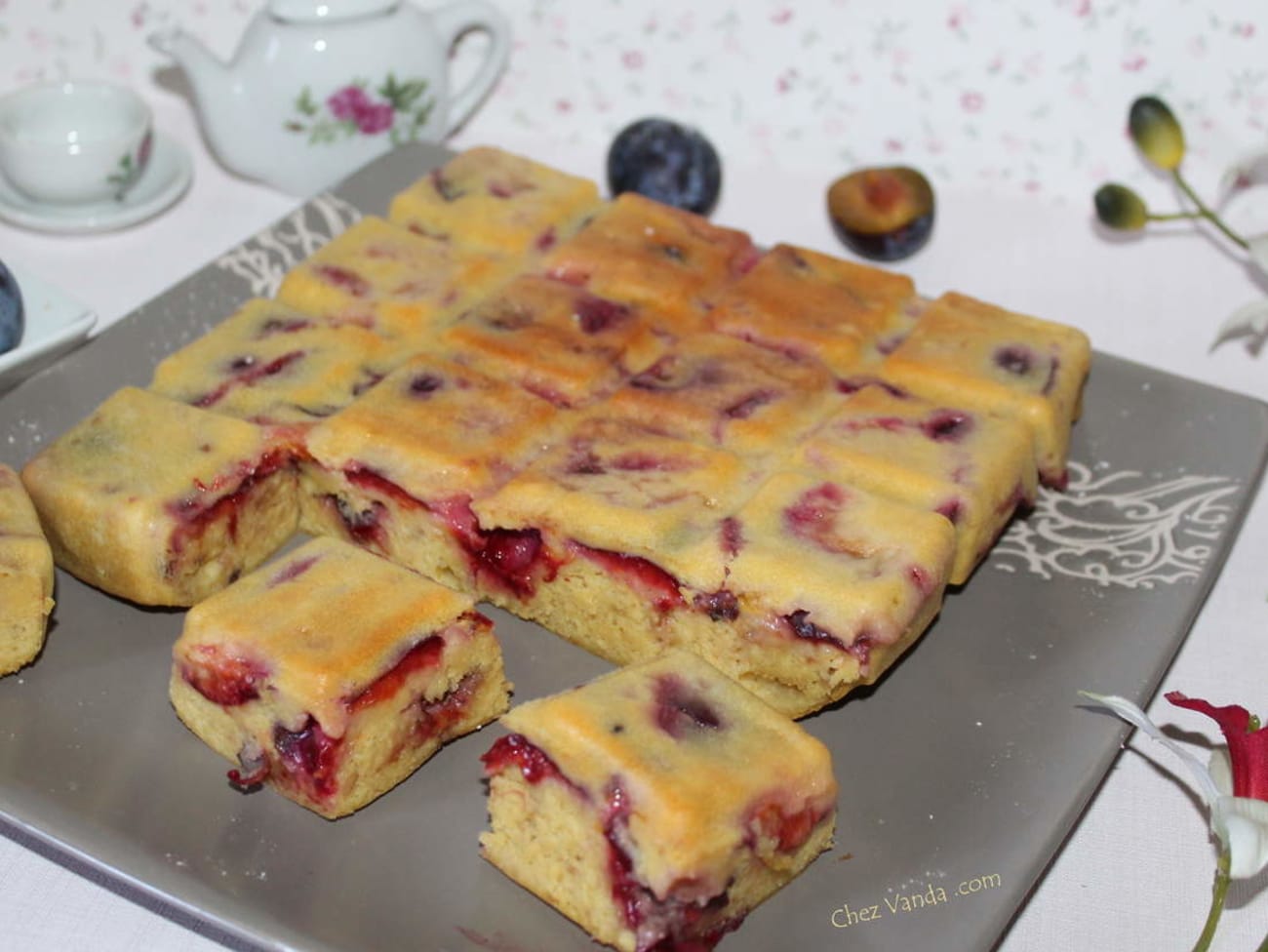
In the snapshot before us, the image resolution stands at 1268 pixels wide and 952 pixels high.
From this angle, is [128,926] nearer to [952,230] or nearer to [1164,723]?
[1164,723]

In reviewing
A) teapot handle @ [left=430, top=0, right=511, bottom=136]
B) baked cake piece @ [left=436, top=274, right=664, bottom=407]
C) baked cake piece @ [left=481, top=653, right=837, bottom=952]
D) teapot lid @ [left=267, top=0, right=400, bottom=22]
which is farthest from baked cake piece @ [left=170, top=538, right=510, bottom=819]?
teapot handle @ [left=430, top=0, right=511, bottom=136]

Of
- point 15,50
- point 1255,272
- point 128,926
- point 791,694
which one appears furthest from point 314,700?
point 15,50

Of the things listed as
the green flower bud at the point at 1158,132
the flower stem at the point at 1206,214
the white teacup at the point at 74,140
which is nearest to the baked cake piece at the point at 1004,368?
the flower stem at the point at 1206,214

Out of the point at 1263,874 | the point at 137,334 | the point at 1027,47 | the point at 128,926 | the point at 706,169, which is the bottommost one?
the point at 128,926

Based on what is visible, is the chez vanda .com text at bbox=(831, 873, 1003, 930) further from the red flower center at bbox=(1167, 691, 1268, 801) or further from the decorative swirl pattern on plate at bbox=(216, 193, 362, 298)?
the decorative swirl pattern on plate at bbox=(216, 193, 362, 298)

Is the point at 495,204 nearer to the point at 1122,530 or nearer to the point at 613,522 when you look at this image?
the point at 613,522
